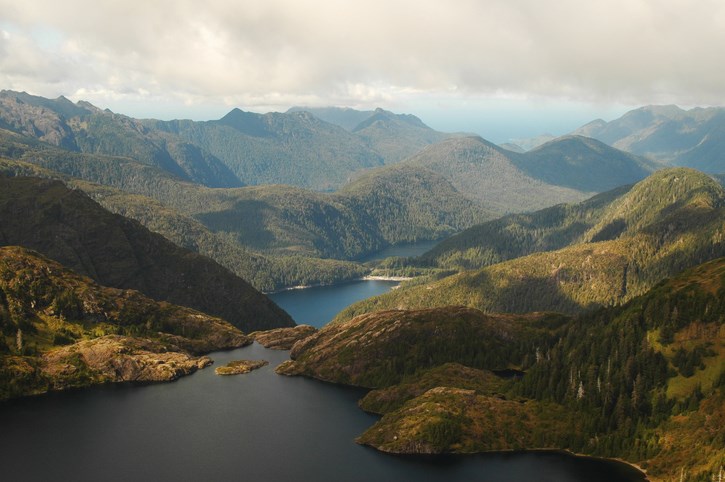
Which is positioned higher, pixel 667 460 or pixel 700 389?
pixel 700 389

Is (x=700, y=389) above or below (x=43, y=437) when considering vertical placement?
above

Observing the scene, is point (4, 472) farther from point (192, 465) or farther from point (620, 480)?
point (620, 480)

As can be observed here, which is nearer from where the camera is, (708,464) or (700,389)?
(708,464)

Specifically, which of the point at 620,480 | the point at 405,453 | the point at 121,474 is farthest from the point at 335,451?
the point at 620,480

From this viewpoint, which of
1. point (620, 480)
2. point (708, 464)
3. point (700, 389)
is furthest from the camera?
point (700, 389)

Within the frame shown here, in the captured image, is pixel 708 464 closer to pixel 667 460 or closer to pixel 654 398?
pixel 667 460

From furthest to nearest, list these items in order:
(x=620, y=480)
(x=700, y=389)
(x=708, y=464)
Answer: (x=700, y=389) < (x=620, y=480) < (x=708, y=464)

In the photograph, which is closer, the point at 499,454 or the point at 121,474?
the point at 121,474

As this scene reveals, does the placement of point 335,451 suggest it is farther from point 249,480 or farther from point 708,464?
point 708,464

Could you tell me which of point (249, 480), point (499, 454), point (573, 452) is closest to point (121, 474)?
point (249, 480)
